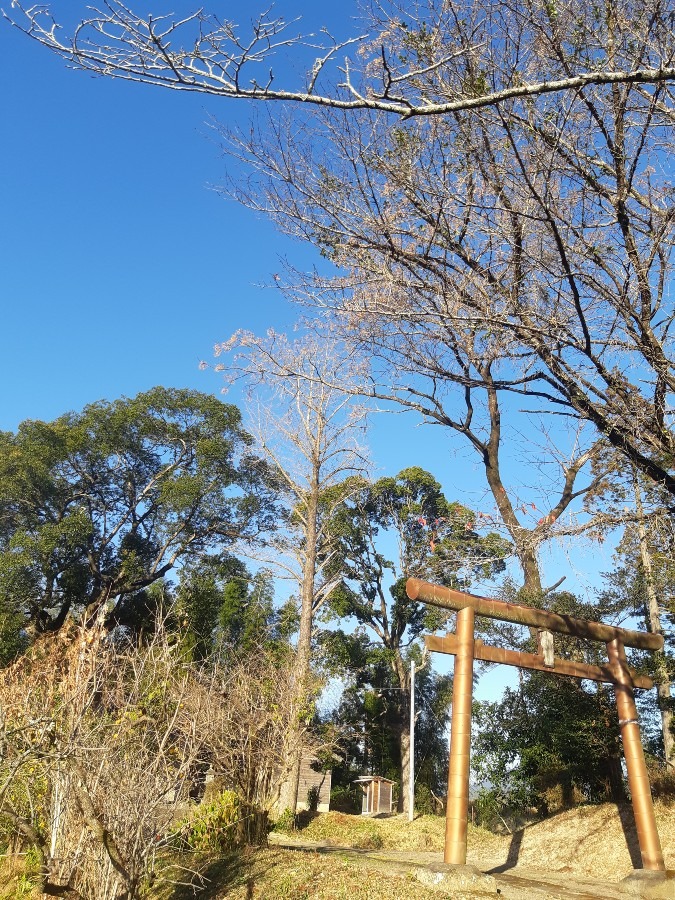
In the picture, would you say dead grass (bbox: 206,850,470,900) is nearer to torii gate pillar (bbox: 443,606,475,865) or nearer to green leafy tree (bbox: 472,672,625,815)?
torii gate pillar (bbox: 443,606,475,865)

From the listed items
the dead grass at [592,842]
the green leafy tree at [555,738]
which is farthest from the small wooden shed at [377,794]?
the dead grass at [592,842]

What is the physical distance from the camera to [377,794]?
22.5m

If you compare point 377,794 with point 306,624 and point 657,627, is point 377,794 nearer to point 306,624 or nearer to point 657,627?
point 306,624

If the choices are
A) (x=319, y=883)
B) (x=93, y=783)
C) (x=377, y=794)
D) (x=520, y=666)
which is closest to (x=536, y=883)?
(x=520, y=666)

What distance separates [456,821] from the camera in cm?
655

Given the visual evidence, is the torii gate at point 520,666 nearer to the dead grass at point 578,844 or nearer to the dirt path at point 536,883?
the dirt path at point 536,883

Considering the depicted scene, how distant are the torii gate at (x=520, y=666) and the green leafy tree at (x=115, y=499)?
11.5 meters

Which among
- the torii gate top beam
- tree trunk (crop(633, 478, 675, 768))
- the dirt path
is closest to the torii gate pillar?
the torii gate top beam

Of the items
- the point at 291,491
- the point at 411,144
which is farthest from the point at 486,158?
the point at 291,491

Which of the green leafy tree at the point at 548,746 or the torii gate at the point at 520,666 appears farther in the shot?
the green leafy tree at the point at 548,746

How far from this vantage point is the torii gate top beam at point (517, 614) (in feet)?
23.5

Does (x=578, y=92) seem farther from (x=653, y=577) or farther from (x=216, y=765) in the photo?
(x=653, y=577)

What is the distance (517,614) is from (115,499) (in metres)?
17.0

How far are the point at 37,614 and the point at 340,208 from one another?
16804 millimetres
